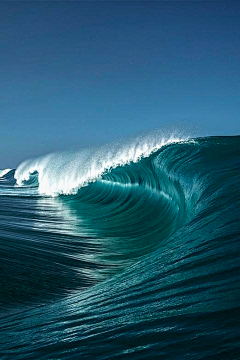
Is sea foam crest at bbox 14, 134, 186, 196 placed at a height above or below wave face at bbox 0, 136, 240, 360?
above

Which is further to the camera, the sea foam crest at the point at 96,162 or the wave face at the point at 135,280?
the sea foam crest at the point at 96,162

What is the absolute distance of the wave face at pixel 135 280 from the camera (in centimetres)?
182

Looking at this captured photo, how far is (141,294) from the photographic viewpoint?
274 cm

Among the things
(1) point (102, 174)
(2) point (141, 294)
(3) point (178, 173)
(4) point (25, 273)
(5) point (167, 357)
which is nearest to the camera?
(5) point (167, 357)

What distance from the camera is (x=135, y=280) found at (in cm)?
337

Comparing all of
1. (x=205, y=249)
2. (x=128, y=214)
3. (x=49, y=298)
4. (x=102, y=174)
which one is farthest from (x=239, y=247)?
(x=102, y=174)

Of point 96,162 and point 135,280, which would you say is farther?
point 96,162

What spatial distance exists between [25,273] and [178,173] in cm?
520

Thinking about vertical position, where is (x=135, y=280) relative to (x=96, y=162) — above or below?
below

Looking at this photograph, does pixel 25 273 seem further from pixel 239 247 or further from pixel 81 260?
pixel 239 247

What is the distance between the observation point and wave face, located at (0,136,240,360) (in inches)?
71.5

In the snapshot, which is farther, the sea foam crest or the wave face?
the sea foam crest

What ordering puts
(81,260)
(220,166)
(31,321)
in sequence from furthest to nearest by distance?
(220,166) → (81,260) → (31,321)

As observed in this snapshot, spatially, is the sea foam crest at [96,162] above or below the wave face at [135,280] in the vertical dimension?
above
